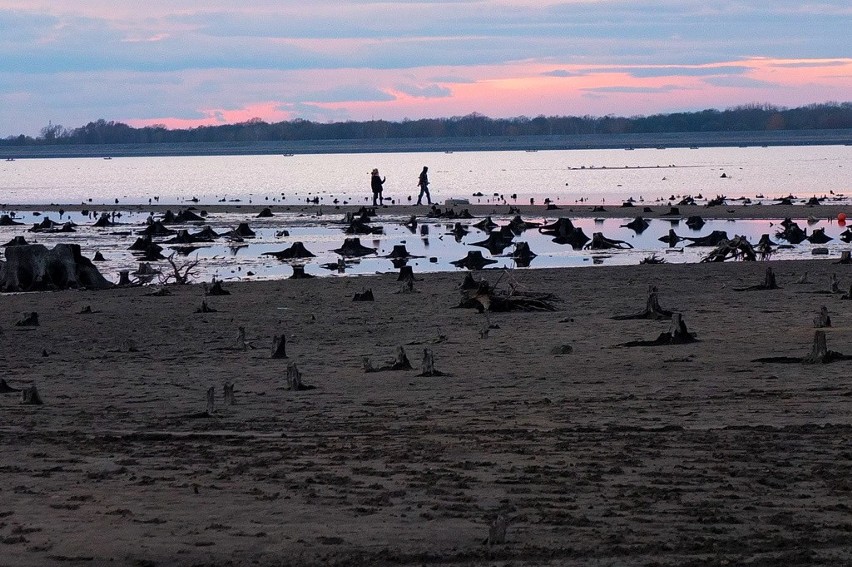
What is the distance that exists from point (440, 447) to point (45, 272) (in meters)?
15.4

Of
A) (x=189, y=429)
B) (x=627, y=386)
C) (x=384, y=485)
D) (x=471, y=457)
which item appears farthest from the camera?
(x=627, y=386)

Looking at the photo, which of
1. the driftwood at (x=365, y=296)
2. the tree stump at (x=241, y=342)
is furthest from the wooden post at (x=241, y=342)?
the driftwood at (x=365, y=296)

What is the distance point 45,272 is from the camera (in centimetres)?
2244

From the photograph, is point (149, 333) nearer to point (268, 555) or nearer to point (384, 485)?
point (384, 485)

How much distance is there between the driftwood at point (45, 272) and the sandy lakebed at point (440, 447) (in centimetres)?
655

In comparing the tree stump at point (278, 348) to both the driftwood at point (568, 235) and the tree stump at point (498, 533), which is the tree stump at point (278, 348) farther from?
the driftwood at point (568, 235)

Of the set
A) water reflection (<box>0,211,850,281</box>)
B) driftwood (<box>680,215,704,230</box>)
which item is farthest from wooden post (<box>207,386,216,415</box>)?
driftwood (<box>680,215,704,230</box>)

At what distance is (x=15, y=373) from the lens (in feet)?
41.3

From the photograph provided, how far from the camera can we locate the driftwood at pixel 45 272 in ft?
73.2

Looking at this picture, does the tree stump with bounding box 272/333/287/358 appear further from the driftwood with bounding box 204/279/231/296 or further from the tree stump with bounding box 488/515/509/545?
the tree stump with bounding box 488/515/509/545

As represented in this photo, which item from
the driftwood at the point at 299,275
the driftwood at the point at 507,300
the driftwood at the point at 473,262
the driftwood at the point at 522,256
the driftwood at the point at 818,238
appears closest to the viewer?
the driftwood at the point at 507,300

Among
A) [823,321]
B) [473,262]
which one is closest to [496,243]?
[473,262]

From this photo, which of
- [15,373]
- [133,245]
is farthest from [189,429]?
[133,245]

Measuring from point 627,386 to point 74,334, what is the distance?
770 cm
